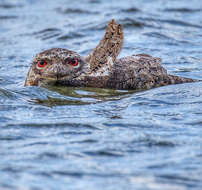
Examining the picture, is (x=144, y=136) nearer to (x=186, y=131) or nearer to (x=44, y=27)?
(x=186, y=131)

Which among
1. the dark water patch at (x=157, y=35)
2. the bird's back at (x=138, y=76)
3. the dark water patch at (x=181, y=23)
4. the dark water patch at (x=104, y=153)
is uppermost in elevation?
the dark water patch at (x=181, y=23)

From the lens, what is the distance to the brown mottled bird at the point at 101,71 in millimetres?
10695

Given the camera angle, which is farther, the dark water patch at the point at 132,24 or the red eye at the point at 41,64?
the dark water patch at the point at 132,24

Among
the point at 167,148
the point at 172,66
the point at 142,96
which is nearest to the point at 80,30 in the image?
the point at 172,66

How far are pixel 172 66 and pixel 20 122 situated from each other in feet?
20.4

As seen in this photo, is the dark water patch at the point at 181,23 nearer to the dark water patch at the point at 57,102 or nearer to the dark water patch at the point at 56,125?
the dark water patch at the point at 57,102

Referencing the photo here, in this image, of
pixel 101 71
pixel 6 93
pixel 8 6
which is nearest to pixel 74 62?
pixel 101 71

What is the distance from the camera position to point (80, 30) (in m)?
18.4

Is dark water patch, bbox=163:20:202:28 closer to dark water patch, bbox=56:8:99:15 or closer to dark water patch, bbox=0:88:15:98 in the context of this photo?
dark water patch, bbox=56:8:99:15

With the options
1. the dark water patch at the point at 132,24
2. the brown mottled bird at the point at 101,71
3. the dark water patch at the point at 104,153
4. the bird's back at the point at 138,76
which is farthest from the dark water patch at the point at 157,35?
the dark water patch at the point at 104,153

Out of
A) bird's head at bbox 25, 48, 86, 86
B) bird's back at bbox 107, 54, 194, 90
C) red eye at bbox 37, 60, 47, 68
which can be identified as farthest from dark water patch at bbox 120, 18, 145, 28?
red eye at bbox 37, 60, 47, 68

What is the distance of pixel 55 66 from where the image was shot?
10.6 metres

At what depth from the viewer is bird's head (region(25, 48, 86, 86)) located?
10539 millimetres

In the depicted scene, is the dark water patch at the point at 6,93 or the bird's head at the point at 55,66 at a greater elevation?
the bird's head at the point at 55,66
